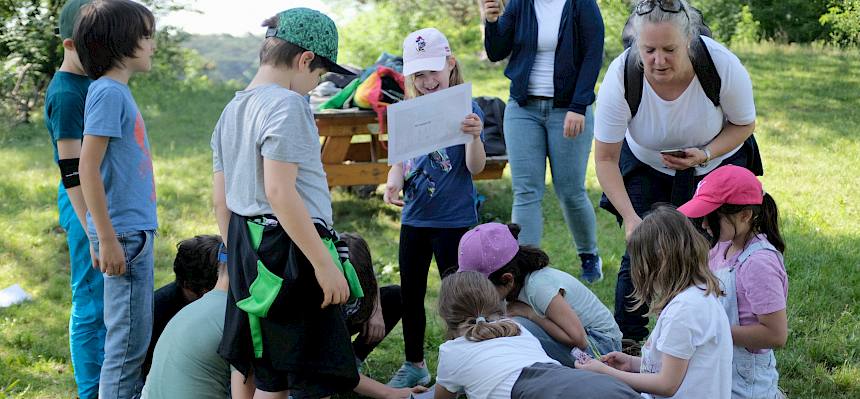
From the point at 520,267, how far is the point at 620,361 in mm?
505

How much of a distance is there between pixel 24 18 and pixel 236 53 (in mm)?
9864

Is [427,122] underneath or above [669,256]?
above

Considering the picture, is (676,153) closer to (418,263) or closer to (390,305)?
(418,263)

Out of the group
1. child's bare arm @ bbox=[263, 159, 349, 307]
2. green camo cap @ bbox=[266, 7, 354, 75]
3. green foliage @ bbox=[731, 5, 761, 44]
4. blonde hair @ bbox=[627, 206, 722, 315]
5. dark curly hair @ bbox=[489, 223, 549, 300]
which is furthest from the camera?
green foliage @ bbox=[731, 5, 761, 44]

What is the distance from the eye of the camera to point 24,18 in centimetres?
1069

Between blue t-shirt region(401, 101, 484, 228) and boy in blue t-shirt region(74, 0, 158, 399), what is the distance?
3.45ft

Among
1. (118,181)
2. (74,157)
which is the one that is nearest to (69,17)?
(74,157)

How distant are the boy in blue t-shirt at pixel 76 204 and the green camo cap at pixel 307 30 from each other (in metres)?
1.01

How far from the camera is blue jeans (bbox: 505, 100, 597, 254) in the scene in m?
4.32

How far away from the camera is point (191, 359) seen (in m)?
2.90

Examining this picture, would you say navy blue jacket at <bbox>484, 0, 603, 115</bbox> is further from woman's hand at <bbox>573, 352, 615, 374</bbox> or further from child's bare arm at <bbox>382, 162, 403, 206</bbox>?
woman's hand at <bbox>573, 352, 615, 374</bbox>

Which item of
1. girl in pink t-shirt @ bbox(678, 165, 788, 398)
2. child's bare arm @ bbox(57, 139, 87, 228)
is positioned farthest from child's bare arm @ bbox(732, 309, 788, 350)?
child's bare arm @ bbox(57, 139, 87, 228)

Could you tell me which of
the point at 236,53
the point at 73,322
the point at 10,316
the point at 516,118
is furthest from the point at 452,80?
the point at 236,53

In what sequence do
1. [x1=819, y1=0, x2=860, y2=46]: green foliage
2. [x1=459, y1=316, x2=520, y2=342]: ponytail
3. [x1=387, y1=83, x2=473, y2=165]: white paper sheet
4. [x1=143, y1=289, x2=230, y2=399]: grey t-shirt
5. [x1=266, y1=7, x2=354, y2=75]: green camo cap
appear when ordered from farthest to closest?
[x1=819, y1=0, x2=860, y2=46]: green foliage
[x1=387, y1=83, x2=473, y2=165]: white paper sheet
[x1=143, y1=289, x2=230, y2=399]: grey t-shirt
[x1=459, y1=316, x2=520, y2=342]: ponytail
[x1=266, y1=7, x2=354, y2=75]: green camo cap
